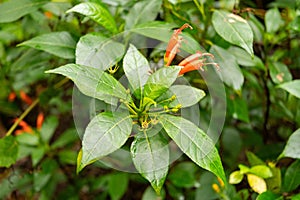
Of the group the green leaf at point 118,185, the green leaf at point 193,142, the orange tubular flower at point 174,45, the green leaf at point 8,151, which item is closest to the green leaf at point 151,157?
the green leaf at point 193,142

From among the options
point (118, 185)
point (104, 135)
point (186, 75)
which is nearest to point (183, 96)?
point (104, 135)

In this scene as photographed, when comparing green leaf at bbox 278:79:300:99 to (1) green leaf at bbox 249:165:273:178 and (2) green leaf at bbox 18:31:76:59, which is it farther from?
(2) green leaf at bbox 18:31:76:59

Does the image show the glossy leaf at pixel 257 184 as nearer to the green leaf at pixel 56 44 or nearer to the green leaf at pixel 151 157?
the green leaf at pixel 151 157

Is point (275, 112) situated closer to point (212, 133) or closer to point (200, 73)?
point (200, 73)

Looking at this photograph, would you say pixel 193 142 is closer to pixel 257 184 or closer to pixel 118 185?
pixel 257 184

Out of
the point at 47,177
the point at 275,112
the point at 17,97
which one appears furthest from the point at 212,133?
the point at 17,97
